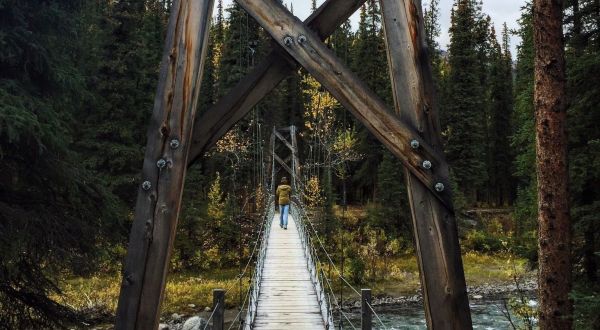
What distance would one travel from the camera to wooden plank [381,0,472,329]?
79.4 inches

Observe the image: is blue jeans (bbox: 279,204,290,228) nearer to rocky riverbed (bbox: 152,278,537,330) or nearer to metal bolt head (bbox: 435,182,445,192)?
rocky riverbed (bbox: 152,278,537,330)

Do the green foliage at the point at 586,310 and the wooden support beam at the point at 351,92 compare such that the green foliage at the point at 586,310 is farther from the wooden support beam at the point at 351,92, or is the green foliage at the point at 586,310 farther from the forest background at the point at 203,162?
the wooden support beam at the point at 351,92

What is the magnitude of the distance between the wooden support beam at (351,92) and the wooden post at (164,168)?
290mm

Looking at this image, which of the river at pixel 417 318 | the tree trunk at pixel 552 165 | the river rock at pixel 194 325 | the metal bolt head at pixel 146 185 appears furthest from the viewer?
the river at pixel 417 318

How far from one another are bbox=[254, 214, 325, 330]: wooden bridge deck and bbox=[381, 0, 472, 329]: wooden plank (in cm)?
460

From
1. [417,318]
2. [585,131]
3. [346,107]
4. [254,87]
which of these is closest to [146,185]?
[254,87]

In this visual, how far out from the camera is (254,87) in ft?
8.13

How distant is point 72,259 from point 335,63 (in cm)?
640

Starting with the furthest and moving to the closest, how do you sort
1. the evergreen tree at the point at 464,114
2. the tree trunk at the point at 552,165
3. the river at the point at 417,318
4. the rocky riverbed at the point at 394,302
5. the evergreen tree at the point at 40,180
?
the evergreen tree at the point at 464,114
the river at the point at 417,318
the rocky riverbed at the point at 394,302
the evergreen tree at the point at 40,180
the tree trunk at the point at 552,165

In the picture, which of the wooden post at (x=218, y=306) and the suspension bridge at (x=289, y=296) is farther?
the suspension bridge at (x=289, y=296)

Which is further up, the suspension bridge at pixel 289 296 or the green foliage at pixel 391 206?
the green foliage at pixel 391 206

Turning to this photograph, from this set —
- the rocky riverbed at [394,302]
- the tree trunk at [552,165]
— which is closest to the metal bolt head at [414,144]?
the tree trunk at [552,165]

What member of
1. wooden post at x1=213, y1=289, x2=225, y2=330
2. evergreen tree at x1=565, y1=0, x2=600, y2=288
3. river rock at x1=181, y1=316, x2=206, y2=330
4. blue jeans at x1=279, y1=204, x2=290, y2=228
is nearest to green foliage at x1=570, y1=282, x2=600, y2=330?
evergreen tree at x1=565, y1=0, x2=600, y2=288

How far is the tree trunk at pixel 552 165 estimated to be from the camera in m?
4.78
